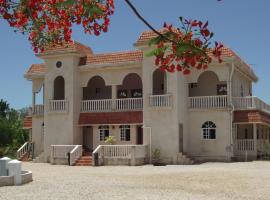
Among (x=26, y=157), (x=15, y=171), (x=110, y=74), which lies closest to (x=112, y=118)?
(x=110, y=74)

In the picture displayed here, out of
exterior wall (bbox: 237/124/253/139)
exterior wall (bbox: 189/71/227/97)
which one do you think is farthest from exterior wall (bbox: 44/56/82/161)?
exterior wall (bbox: 237/124/253/139)

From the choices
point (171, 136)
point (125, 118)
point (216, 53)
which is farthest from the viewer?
point (125, 118)

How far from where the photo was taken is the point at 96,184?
51.1 feet

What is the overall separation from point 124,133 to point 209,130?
533cm

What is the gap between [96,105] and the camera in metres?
30.1

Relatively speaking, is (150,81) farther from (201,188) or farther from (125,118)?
(201,188)

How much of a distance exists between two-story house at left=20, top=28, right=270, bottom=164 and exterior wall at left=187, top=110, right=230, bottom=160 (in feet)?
0.19

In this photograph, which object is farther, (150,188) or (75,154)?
(75,154)

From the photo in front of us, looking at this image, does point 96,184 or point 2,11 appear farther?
point 96,184

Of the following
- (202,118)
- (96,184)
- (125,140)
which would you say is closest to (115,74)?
(125,140)

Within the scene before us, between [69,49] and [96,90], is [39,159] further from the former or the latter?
[69,49]

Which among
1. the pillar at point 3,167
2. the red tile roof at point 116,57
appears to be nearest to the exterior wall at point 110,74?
the red tile roof at point 116,57

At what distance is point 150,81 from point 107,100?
3.75m

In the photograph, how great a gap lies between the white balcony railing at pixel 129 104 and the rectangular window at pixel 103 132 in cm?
156
